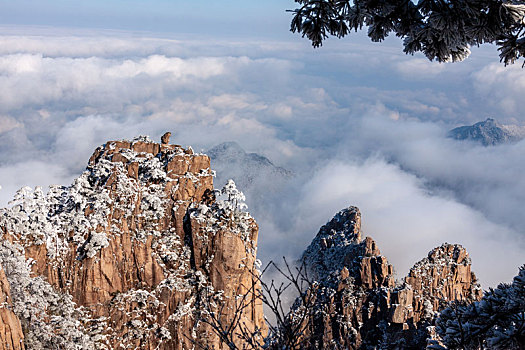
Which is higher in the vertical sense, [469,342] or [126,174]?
[126,174]

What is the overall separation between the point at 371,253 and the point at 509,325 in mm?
100865

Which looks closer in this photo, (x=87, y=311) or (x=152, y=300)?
(x=87, y=311)

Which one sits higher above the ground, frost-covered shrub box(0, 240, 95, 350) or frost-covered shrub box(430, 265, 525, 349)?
frost-covered shrub box(0, 240, 95, 350)

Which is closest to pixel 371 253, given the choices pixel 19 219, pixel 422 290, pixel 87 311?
pixel 422 290

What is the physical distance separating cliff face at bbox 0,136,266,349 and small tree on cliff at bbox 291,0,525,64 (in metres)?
34.8

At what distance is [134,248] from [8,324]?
1531 centimetres

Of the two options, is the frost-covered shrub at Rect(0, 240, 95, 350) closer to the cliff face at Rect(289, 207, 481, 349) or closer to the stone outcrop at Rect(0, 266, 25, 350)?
the stone outcrop at Rect(0, 266, 25, 350)

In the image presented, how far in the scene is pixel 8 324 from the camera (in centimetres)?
3142

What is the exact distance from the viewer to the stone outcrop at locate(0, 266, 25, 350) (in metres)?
31.1

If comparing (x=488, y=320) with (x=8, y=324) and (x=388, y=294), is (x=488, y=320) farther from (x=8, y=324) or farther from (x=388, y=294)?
(x=388, y=294)

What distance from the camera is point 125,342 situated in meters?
41.3

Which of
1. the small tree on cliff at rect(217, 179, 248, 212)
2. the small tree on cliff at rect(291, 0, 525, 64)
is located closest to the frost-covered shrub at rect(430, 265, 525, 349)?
the small tree on cliff at rect(291, 0, 525, 64)

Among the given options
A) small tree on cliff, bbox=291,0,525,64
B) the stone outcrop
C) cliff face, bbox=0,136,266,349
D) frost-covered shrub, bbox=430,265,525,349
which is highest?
cliff face, bbox=0,136,266,349

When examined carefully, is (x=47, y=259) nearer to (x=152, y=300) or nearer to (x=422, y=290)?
(x=152, y=300)
